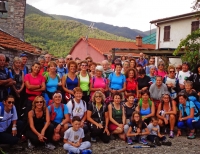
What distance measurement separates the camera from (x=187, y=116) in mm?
7383

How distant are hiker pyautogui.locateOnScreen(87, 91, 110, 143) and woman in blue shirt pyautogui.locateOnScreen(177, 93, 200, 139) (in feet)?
6.87

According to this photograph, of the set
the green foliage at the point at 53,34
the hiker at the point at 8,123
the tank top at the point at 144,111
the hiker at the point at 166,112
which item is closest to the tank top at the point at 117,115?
the tank top at the point at 144,111

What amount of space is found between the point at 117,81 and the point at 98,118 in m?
1.28

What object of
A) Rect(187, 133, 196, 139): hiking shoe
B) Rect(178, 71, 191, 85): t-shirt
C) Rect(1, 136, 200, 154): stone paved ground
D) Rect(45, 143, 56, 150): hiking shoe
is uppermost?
Rect(178, 71, 191, 85): t-shirt

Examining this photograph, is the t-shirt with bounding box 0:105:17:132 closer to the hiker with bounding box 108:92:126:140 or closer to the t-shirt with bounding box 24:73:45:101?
the t-shirt with bounding box 24:73:45:101

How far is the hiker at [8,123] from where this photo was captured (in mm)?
5539

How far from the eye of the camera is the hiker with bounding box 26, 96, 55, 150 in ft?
19.0

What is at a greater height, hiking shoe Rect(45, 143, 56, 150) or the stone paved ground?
hiking shoe Rect(45, 143, 56, 150)

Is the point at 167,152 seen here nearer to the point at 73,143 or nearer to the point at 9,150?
the point at 73,143

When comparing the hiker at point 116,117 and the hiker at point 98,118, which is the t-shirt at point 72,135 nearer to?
the hiker at point 98,118

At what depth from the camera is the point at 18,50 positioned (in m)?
11.3

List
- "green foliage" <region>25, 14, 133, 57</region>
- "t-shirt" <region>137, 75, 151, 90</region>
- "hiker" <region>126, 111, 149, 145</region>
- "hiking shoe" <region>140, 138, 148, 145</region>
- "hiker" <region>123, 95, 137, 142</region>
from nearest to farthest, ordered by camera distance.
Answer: "hiking shoe" <region>140, 138, 148, 145</region>
"hiker" <region>126, 111, 149, 145</region>
"hiker" <region>123, 95, 137, 142</region>
"t-shirt" <region>137, 75, 151, 90</region>
"green foliage" <region>25, 14, 133, 57</region>

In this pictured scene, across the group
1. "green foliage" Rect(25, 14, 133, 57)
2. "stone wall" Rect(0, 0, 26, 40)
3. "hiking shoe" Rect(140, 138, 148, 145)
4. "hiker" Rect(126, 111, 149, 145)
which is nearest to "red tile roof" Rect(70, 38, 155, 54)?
"green foliage" Rect(25, 14, 133, 57)

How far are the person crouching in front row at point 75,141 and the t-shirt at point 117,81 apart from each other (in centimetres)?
223
